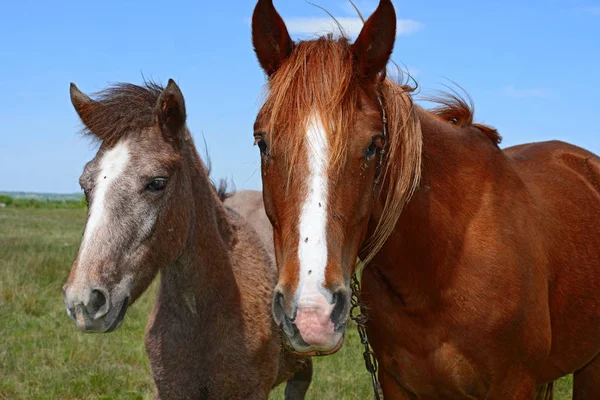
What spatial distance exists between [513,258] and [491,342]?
40cm

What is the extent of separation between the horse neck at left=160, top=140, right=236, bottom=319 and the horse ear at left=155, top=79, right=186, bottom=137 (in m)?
0.26

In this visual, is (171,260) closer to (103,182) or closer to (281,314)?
(103,182)

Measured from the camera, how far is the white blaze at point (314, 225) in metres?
2.04

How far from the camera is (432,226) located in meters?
2.88

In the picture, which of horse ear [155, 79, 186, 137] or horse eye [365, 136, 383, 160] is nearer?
horse eye [365, 136, 383, 160]

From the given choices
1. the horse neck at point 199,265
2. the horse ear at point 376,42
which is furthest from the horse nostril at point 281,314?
the horse neck at point 199,265

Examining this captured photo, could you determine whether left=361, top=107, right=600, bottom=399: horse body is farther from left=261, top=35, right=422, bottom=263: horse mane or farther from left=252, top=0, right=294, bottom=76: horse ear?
left=252, top=0, right=294, bottom=76: horse ear

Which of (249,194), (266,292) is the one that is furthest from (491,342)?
(249,194)

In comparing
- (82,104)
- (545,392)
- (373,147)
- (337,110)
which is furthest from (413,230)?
(545,392)

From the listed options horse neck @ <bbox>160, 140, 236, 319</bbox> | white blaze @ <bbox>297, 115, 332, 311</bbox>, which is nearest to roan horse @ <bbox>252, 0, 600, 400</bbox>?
white blaze @ <bbox>297, 115, 332, 311</bbox>

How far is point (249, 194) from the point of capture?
6.75 meters

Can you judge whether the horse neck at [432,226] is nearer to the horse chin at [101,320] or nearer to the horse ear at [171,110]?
the horse chin at [101,320]

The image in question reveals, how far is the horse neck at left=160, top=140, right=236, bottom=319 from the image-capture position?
3.90 metres

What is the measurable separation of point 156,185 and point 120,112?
49 centimetres
